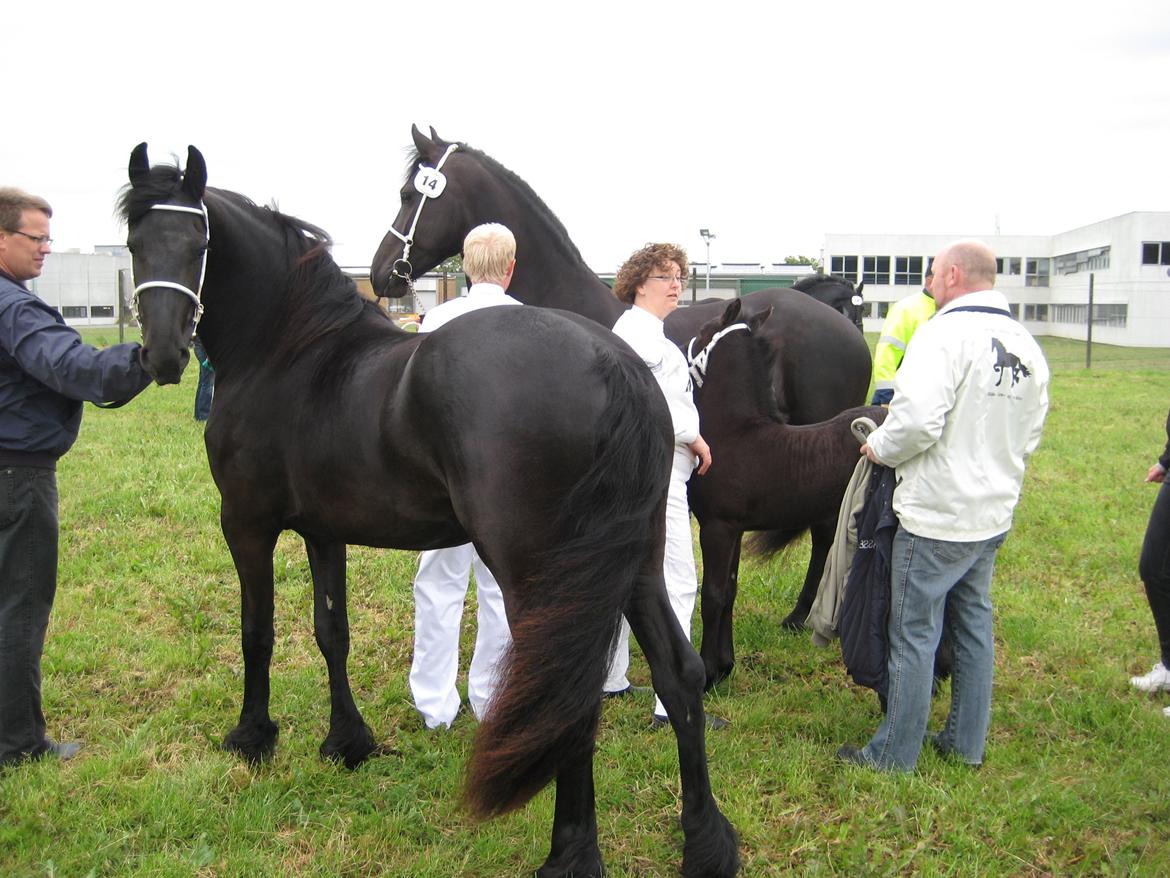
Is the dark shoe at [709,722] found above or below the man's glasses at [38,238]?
below

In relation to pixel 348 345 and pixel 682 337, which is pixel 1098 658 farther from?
pixel 348 345

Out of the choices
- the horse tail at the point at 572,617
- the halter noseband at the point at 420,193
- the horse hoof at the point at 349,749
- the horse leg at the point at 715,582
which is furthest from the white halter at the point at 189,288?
the horse leg at the point at 715,582

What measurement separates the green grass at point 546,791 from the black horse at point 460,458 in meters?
0.35

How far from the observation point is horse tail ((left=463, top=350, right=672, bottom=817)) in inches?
99.1

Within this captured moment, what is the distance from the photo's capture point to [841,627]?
369 centimetres

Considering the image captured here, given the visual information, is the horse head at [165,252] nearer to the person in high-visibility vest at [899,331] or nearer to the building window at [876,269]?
the person in high-visibility vest at [899,331]

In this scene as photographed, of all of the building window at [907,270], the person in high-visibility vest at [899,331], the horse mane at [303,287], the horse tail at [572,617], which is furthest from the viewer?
the building window at [907,270]

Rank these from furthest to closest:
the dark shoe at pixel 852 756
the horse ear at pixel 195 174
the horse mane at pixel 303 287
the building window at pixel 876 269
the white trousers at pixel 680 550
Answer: the building window at pixel 876 269
the white trousers at pixel 680 550
the dark shoe at pixel 852 756
the horse mane at pixel 303 287
the horse ear at pixel 195 174

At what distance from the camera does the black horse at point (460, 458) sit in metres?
2.56

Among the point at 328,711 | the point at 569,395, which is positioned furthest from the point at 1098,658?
the point at 328,711

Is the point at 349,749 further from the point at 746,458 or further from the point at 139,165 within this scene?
the point at 139,165

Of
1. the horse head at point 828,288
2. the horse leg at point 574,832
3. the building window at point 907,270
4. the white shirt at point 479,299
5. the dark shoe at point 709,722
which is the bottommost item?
the dark shoe at point 709,722

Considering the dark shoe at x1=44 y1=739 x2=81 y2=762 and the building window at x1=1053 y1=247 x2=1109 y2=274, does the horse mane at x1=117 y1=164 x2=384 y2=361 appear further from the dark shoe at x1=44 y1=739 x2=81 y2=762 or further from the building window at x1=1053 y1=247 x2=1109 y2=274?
the building window at x1=1053 y1=247 x2=1109 y2=274

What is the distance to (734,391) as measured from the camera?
14.0 feet
